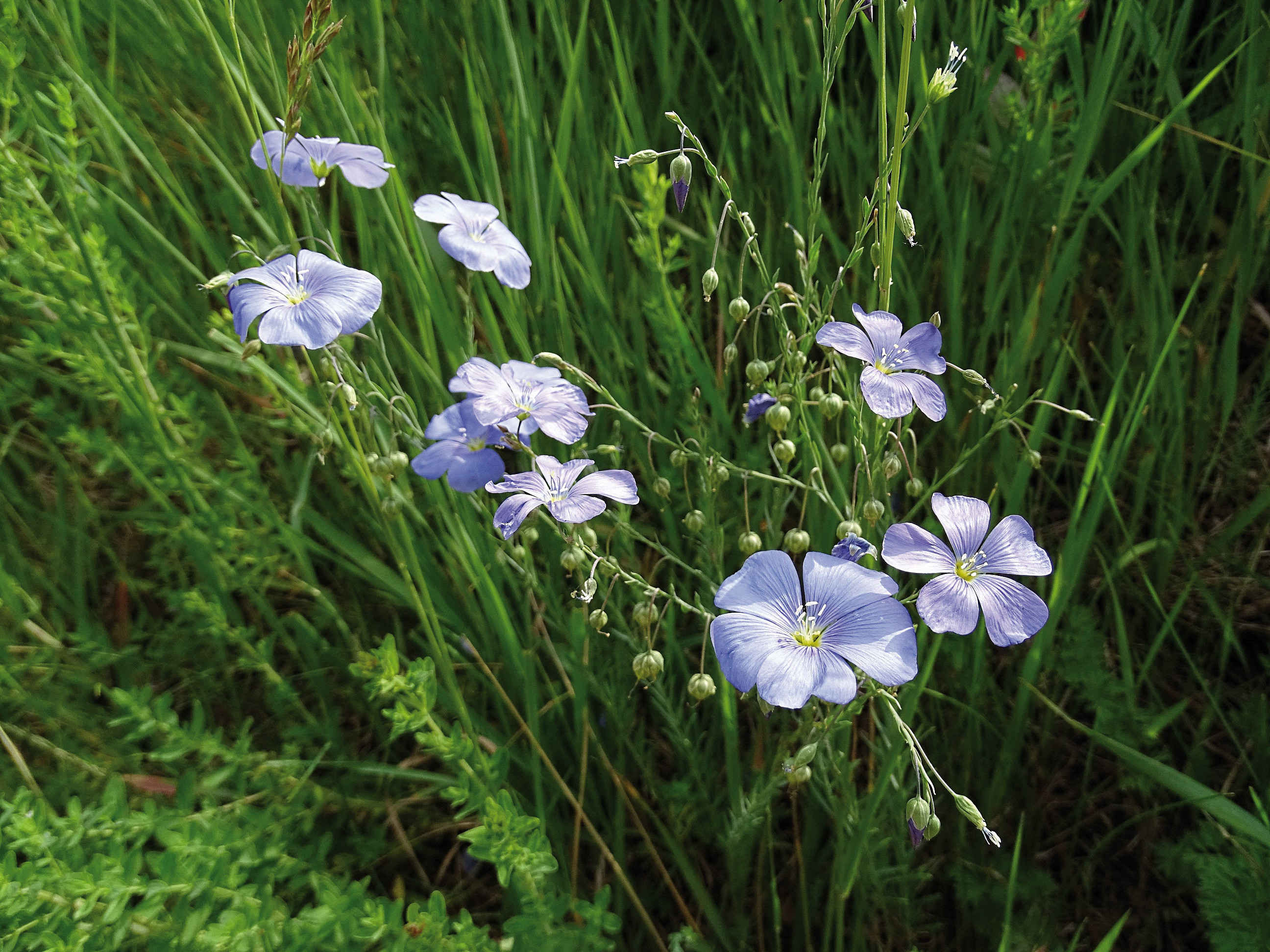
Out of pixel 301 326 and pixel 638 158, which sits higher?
pixel 638 158

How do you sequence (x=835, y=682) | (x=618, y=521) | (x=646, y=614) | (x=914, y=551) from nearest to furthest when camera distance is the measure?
→ (x=835, y=682) < (x=914, y=551) < (x=646, y=614) < (x=618, y=521)

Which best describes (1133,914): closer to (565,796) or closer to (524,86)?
(565,796)

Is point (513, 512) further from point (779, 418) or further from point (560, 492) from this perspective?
point (779, 418)

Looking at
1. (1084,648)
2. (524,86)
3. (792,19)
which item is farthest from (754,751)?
(792,19)

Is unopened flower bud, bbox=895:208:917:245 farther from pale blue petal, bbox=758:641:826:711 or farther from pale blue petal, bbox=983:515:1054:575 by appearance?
pale blue petal, bbox=758:641:826:711

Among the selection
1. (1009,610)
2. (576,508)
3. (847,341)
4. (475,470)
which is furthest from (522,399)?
(1009,610)

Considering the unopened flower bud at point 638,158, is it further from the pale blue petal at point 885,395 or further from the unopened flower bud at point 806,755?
the unopened flower bud at point 806,755

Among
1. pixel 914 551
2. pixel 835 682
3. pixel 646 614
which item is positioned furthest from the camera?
pixel 646 614
